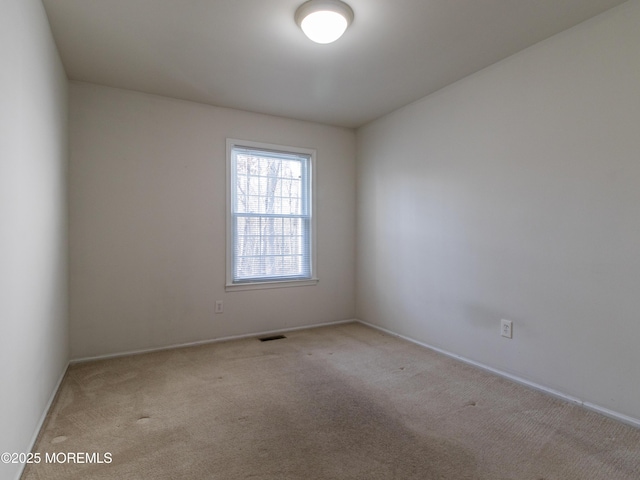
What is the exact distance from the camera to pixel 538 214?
2453 mm

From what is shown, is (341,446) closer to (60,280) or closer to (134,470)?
(134,470)

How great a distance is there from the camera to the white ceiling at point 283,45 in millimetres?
2076

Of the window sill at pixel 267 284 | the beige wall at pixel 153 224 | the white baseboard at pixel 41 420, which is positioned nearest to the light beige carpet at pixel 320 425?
the white baseboard at pixel 41 420

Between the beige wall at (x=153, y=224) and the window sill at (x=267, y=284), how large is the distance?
7cm

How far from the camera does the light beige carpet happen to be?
162 cm

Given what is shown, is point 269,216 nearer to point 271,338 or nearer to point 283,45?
point 271,338

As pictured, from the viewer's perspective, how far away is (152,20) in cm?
219

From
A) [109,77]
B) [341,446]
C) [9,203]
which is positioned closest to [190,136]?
[109,77]

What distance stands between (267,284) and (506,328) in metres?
2.36

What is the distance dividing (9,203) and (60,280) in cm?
141

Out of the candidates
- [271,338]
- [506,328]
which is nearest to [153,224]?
[271,338]

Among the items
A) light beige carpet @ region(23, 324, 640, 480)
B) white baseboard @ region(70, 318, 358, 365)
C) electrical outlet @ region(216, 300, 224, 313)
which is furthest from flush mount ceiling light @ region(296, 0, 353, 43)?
white baseboard @ region(70, 318, 358, 365)

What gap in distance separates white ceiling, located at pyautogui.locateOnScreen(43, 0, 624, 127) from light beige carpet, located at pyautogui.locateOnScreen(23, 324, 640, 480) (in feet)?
8.07

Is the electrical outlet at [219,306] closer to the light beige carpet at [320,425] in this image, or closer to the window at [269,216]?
the window at [269,216]
